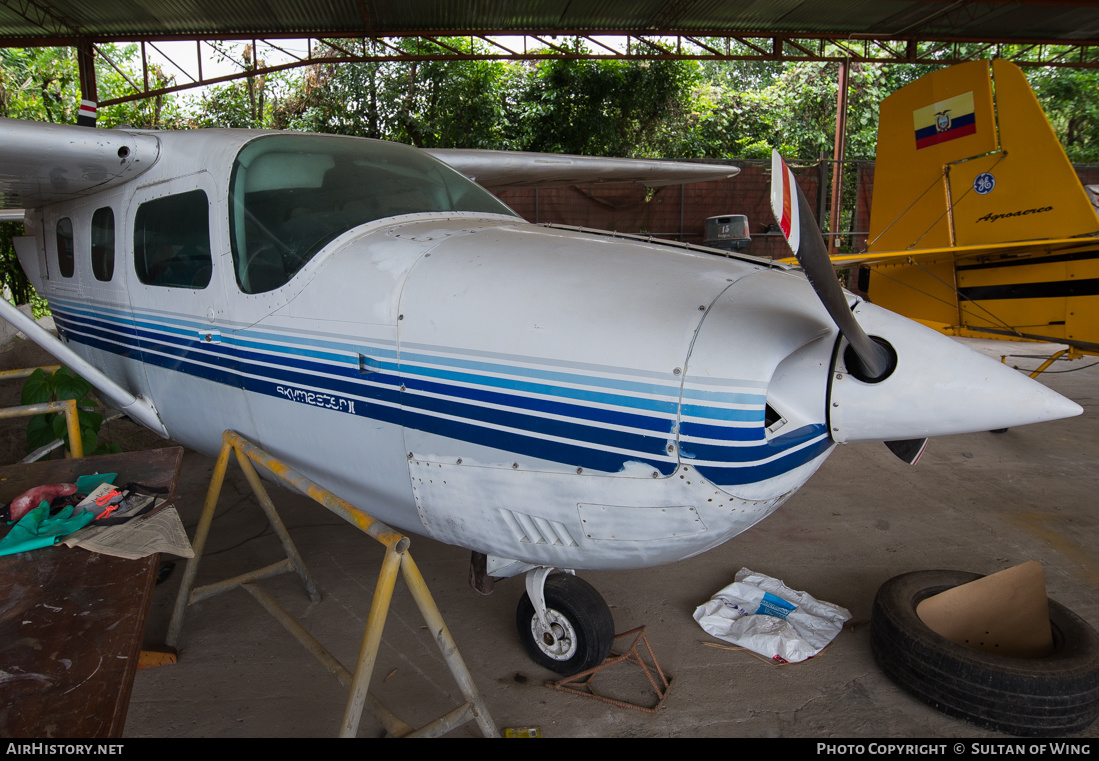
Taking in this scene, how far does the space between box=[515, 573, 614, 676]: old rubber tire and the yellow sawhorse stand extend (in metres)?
0.50

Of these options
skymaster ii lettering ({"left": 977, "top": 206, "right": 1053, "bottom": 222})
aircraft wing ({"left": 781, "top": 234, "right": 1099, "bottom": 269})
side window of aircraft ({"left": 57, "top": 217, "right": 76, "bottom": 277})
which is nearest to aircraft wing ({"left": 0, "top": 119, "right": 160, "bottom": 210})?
side window of aircraft ({"left": 57, "top": 217, "right": 76, "bottom": 277})

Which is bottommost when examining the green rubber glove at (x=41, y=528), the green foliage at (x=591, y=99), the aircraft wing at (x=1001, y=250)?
the green rubber glove at (x=41, y=528)

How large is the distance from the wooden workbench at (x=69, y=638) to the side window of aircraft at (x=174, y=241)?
122cm

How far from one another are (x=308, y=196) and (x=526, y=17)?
10198 mm

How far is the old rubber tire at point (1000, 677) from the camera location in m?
2.36

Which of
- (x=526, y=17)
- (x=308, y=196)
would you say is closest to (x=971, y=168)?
(x=308, y=196)

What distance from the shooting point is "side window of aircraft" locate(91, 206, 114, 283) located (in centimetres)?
354

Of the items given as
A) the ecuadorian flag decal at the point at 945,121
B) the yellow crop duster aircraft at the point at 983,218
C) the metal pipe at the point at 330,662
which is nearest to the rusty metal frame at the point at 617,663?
the metal pipe at the point at 330,662

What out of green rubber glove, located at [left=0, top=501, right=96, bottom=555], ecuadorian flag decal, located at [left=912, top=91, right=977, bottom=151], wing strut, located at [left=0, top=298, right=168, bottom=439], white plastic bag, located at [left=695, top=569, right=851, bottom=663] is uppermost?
ecuadorian flag decal, located at [left=912, top=91, right=977, bottom=151]

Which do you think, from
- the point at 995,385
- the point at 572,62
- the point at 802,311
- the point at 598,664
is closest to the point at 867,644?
the point at 598,664

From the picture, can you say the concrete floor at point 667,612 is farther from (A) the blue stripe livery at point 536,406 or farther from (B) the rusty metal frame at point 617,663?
(A) the blue stripe livery at point 536,406

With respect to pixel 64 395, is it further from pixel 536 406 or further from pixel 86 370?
pixel 536 406

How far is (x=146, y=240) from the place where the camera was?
10.7 ft

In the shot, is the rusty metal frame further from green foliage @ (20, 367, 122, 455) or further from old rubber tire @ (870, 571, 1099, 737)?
green foliage @ (20, 367, 122, 455)
